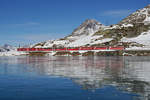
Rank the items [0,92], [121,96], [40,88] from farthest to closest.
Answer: [40,88] → [0,92] → [121,96]

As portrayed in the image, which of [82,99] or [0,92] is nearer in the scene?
[82,99]

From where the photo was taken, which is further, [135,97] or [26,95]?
[26,95]

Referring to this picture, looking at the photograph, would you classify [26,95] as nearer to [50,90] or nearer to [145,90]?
[50,90]

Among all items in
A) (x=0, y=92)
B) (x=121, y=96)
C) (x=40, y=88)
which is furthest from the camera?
(x=40, y=88)

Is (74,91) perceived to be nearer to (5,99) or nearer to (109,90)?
(109,90)

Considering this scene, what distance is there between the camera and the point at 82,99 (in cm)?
2247

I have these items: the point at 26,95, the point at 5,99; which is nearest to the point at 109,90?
the point at 26,95

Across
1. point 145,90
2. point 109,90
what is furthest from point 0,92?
point 145,90

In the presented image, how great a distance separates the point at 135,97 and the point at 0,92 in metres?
14.9

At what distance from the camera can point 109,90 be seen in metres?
26.7

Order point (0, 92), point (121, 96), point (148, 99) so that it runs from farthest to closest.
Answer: point (0, 92)
point (121, 96)
point (148, 99)

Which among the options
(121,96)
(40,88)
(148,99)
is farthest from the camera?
(40,88)

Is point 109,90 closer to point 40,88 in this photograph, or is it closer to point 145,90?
point 145,90

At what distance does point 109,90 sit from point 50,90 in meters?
6.96
